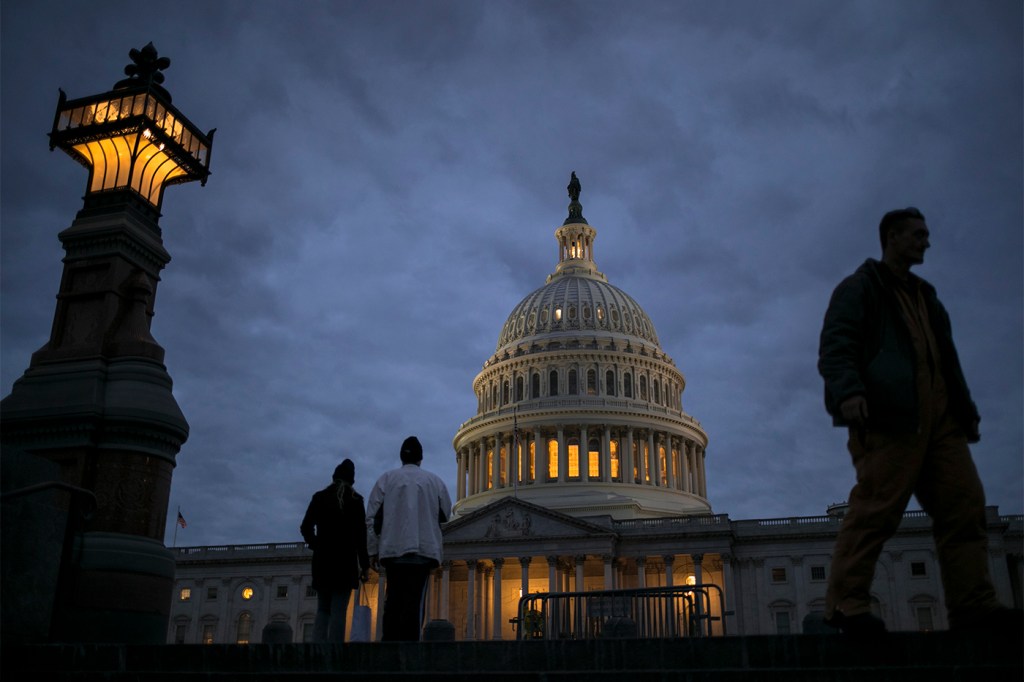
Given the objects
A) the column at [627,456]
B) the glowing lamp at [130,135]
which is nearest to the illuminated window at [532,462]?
the column at [627,456]

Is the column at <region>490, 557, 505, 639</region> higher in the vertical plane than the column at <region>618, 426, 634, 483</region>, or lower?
lower

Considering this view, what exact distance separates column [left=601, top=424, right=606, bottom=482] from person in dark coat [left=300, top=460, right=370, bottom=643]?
73.7 m

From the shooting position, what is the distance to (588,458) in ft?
288

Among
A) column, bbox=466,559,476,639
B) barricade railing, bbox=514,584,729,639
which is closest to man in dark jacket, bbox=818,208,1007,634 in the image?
barricade railing, bbox=514,584,729,639

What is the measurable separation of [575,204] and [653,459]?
41.2 metres

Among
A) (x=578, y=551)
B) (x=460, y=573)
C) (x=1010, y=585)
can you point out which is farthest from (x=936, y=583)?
(x=460, y=573)

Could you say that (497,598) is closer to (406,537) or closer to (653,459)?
(653,459)

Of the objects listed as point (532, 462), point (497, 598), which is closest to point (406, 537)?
point (497, 598)

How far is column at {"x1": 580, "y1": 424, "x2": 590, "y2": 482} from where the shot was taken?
86562mm

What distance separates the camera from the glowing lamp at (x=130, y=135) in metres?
16.6

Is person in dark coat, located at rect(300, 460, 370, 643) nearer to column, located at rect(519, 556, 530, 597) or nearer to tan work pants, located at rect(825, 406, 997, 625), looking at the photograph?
tan work pants, located at rect(825, 406, 997, 625)

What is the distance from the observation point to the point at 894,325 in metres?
8.07

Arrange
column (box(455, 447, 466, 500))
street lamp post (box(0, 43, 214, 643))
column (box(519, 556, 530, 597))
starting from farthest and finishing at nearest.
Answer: column (box(455, 447, 466, 500)), column (box(519, 556, 530, 597)), street lamp post (box(0, 43, 214, 643))

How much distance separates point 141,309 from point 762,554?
63532 millimetres
